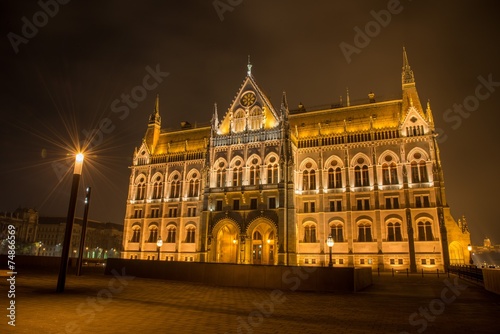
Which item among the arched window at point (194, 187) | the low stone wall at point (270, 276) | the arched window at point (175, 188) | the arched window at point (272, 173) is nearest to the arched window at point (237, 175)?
the arched window at point (272, 173)

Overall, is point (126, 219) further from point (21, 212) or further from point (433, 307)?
point (21, 212)

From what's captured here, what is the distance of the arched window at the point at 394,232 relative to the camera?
1776 inches

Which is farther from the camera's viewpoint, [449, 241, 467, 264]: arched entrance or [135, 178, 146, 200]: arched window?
[135, 178, 146, 200]: arched window

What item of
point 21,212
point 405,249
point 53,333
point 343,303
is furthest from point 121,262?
point 21,212

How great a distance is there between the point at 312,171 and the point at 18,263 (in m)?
38.5

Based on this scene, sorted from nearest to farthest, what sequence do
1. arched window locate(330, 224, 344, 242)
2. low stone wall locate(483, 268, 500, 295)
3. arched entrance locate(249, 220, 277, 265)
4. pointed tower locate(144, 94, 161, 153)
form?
1. low stone wall locate(483, 268, 500, 295)
2. arched window locate(330, 224, 344, 242)
3. arched entrance locate(249, 220, 277, 265)
4. pointed tower locate(144, 94, 161, 153)

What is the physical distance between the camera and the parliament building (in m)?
45.0

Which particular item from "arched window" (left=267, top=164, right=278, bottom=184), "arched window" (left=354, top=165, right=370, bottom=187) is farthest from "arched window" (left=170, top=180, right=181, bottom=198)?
"arched window" (left=354, top=165, right=370, bottom=187)

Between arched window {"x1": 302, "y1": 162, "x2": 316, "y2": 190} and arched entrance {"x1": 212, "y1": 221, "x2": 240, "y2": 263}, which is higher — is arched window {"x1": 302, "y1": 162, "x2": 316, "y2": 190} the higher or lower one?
the higher one

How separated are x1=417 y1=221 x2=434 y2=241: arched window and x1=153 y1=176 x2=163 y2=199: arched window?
40425 millimetres

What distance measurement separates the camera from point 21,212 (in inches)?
5413

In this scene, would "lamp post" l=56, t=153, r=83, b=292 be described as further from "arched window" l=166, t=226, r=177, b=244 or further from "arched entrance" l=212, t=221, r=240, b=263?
"arched window" l=166, t=226, r=177, b=244

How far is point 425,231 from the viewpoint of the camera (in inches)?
1742

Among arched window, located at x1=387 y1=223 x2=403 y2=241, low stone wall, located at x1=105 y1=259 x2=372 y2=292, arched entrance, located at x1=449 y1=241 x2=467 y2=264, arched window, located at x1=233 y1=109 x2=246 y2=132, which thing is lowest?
low stone wall, located at x1=105 y1=259 x2=372 y2=292
